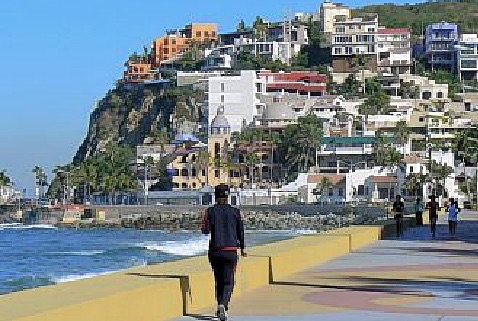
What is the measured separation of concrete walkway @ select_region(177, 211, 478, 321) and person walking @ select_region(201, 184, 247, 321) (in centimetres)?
57

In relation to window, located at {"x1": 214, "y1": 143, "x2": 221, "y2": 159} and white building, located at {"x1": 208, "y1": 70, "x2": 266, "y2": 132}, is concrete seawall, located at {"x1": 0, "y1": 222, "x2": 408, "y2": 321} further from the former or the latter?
white building, located at {"x1": 208, "y1": 70, "x2": 266, "y2": 132}

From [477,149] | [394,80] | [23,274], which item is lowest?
[23,274]

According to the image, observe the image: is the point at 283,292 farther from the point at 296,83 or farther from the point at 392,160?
the point at 296,83

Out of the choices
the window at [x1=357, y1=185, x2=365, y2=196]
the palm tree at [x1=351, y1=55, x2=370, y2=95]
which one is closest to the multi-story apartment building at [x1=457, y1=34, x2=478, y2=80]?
the palm tree at [x1=351, y1=55, x2=370, y2=95]

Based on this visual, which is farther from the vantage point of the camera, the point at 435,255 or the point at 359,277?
the point at 435,255

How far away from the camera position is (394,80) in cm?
18550

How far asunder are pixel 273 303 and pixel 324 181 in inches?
4682

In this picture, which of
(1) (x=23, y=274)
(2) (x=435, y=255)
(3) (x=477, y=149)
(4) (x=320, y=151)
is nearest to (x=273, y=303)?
(2) (x=435, y=255)

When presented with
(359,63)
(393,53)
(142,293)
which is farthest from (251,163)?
(142,293)

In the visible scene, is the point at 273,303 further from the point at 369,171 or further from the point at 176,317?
the point at 369,171

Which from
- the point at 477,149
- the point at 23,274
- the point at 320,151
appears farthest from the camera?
the point at 320,151

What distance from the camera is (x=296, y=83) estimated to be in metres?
181

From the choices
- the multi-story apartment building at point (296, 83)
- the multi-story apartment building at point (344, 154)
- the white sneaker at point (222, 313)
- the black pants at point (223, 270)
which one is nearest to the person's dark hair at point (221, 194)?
the black pants at point (223, 270)

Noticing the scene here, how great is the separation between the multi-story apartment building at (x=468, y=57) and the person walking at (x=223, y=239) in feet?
600
